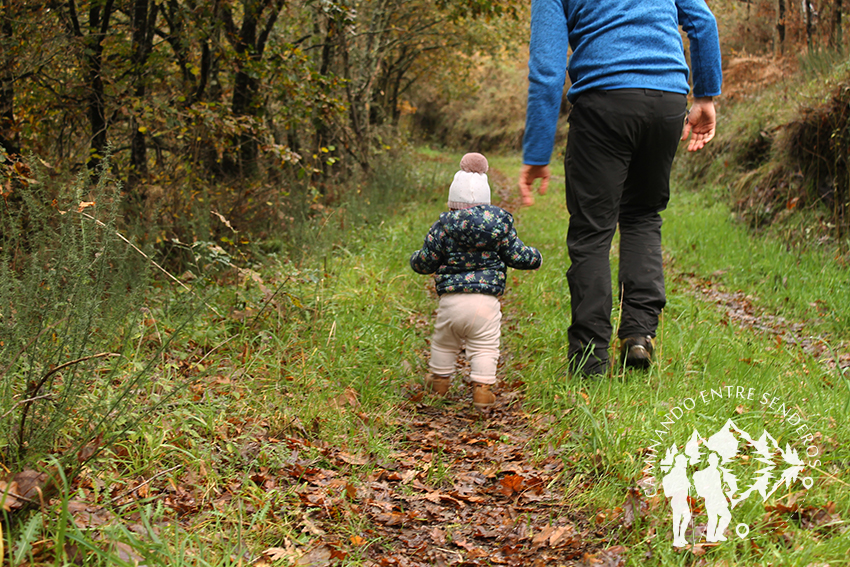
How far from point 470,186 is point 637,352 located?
4.66 feet

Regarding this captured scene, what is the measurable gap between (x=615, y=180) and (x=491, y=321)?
1.15 m

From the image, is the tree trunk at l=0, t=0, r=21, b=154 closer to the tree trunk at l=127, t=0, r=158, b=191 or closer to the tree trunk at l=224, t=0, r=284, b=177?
the tree trunk at l=127, t=0, r=158, b=191

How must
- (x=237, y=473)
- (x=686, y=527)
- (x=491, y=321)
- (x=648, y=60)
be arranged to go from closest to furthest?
(x=686, y=527), (x=237, y=473), (x=648, y=60), (x=491, y=321)

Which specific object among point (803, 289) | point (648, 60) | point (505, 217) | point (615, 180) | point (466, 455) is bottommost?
point (466, 455)

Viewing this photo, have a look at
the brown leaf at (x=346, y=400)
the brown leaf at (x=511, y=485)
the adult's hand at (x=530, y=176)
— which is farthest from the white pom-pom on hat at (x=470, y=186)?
the brown leaf at (x=511, y=485)

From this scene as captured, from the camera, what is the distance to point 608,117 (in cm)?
296

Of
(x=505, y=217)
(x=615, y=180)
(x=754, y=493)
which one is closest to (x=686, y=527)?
(x=754, y=493)

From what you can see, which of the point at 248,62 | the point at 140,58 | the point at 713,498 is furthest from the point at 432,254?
the point at 140,58

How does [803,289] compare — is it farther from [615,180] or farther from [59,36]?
[59,36]

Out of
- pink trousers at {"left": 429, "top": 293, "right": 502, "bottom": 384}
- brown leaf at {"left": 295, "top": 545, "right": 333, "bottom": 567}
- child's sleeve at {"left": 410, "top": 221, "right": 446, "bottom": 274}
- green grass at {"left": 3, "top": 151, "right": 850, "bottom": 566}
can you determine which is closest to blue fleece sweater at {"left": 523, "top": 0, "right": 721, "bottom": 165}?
child's sleeve at {"left": 410, "top": 221, "right": 446, "bottom": 274}

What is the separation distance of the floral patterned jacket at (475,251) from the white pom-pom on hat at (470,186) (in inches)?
2.1

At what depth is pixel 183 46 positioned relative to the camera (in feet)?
19.0

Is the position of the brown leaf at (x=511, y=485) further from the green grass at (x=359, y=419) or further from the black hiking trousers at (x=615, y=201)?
the black hiking trousers at (x=615, y=201)

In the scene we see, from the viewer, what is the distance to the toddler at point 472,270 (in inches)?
143
